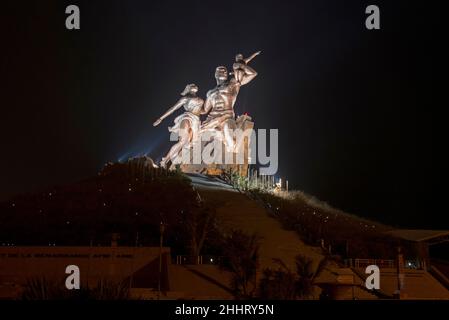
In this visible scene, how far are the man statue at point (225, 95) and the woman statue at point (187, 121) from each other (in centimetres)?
58

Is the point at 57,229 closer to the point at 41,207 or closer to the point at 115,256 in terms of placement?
the point at 41,207

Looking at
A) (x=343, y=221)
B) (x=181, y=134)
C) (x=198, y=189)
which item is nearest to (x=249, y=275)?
(x=343, y=221)

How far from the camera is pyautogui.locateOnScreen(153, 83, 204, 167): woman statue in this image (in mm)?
45188

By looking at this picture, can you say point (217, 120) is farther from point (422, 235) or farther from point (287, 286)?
point (287, 286)

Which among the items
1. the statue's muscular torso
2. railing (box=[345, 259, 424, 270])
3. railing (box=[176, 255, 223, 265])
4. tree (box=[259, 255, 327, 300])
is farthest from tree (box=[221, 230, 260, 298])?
Answer: the statue's muscular torso

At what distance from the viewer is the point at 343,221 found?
33188 mm

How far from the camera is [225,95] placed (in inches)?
1785

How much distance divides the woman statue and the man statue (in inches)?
22.9

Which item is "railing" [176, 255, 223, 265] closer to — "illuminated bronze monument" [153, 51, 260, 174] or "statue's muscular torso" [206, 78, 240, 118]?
"illuminated bronze monument" [153, 51, 260, 174]

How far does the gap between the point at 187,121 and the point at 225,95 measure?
118 inches

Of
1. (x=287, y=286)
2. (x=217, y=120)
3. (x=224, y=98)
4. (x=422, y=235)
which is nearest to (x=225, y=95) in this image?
(x=224, y=98)

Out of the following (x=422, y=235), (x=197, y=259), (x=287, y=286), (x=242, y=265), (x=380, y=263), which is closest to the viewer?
(x=287, y=286)

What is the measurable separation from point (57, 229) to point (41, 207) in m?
3.74

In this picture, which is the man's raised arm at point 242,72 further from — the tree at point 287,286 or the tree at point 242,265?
the tree at point 287,286
